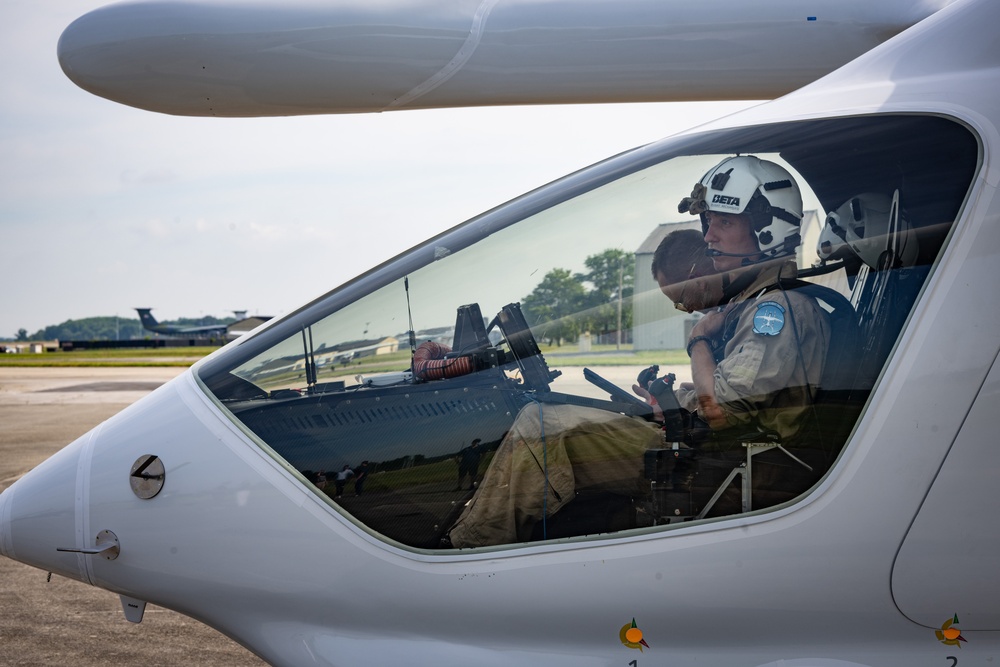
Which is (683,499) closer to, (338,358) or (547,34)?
(338,358)

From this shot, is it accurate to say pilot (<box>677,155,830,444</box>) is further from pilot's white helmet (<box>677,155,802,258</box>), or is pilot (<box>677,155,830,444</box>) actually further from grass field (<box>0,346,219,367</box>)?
grass field (<box>0,346,219,367</box>)

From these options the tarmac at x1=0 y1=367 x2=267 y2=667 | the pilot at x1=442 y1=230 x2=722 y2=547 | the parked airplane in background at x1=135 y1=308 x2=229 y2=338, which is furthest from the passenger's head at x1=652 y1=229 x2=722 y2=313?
the parked airplane in background at x1=135 y1=308 x2=229 y2=338

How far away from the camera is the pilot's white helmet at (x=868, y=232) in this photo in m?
2.39

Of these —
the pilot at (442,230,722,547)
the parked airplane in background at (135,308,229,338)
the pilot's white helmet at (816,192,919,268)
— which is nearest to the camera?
the pilot's white helmet at (816,192,919,268)

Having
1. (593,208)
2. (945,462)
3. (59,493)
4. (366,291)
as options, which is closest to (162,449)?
(59,493)

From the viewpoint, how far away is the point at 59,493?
2791 millimetres

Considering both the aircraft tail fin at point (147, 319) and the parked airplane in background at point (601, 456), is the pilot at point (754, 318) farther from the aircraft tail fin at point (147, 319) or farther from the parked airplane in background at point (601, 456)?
the aircraft tail fin at point (147, 319)

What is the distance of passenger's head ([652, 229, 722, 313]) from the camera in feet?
8.25

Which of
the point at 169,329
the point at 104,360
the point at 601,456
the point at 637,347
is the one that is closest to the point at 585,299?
the point at 637,347

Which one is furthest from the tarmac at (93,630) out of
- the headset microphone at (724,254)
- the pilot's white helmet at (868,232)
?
the pilot's white helmet at (868,232)

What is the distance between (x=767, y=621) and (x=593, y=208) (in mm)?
1319

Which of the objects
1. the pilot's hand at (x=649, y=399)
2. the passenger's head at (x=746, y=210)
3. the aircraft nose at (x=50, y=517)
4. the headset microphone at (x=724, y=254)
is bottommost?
the aircraft nose at (x=50, y=517)

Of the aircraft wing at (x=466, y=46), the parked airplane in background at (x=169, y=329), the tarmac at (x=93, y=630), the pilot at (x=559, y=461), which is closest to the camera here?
the pilot at (x=559, y=461)

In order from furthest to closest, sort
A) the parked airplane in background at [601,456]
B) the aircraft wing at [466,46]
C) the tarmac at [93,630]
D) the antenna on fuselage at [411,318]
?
1. the tarmac at [93,630]
2. the aircraft wing at [466,46]
3. the antenna on fuselage at [411,318]
4. the parked airplane in background at [601,456]
